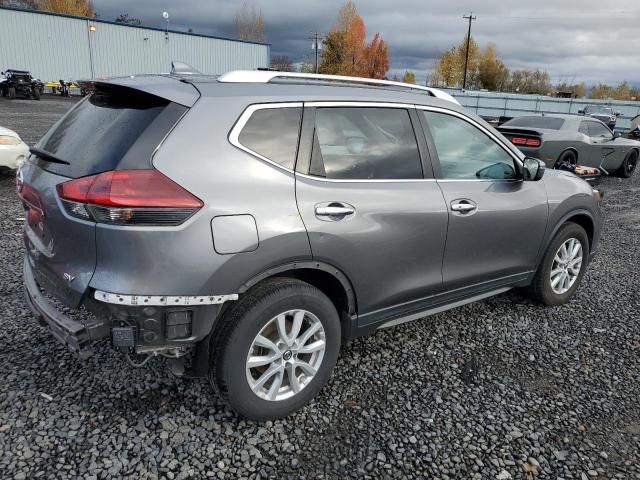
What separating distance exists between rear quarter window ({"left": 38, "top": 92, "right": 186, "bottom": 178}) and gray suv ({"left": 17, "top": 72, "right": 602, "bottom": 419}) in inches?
0.4

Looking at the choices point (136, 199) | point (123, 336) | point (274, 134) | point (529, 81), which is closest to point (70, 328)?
point (123, 336)

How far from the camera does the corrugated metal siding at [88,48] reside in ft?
117

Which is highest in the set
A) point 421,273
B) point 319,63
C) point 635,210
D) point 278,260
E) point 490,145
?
point 319,63

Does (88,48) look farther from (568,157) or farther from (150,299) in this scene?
(150,299)

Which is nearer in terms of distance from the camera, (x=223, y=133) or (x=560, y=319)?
(x=223, y=133)

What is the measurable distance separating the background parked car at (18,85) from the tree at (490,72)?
256ft

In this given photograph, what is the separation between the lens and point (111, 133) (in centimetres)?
242

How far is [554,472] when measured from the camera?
2.49 m

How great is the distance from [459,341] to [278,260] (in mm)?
1918

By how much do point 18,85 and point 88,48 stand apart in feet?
31.7

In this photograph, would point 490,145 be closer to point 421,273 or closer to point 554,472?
point 421,273

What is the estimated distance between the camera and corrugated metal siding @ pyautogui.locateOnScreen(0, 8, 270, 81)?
3572cm

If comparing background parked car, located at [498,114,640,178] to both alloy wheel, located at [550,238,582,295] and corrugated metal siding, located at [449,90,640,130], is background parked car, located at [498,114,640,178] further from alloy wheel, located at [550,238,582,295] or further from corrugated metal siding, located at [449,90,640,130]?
corrugated metal siding, located at [449,90,640,130]

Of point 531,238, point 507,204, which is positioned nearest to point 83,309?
point 507,204
